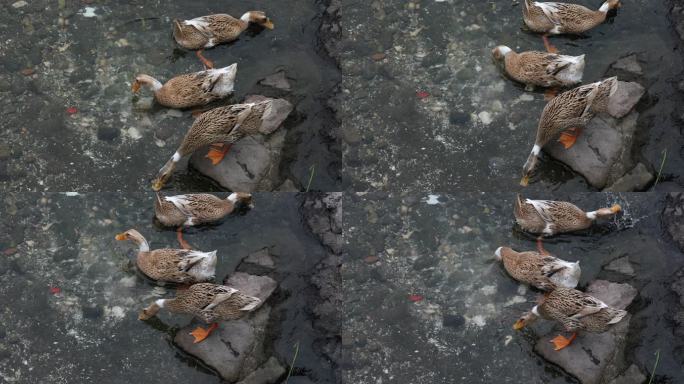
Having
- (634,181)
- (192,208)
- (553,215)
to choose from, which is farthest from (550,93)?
(192,208)

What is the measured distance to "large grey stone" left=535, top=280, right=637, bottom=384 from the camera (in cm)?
907

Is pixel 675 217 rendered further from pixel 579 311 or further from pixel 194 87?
pixel 194 87

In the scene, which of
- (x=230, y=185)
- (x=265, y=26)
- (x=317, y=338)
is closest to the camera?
(x=317, y=338)

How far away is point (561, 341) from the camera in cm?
917

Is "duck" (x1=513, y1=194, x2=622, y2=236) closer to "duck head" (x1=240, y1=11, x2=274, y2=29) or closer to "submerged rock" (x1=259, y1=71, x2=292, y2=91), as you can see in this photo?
"submerged rock" (x1=259, y1=71, x2=292, y2=91)

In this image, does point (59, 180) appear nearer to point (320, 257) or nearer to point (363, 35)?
point (320, 257)

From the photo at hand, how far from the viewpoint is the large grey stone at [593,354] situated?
9.07 metres

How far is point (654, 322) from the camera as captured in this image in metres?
9.29

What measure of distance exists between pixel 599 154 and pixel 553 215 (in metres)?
0.93

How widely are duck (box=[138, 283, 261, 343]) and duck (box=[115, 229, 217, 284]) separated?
0.22m

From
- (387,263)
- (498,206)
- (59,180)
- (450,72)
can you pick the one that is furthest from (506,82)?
(59,180)

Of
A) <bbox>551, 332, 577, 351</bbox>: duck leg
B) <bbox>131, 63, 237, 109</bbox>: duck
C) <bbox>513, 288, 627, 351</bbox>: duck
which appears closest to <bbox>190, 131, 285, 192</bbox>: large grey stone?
<bbox>131, 63, 237, 109</bbox>: duck

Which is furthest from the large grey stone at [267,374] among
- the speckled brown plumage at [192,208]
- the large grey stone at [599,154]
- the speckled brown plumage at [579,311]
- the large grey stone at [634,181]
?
the large grey stone at [634,181]

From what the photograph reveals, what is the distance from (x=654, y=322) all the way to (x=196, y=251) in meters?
4.24
